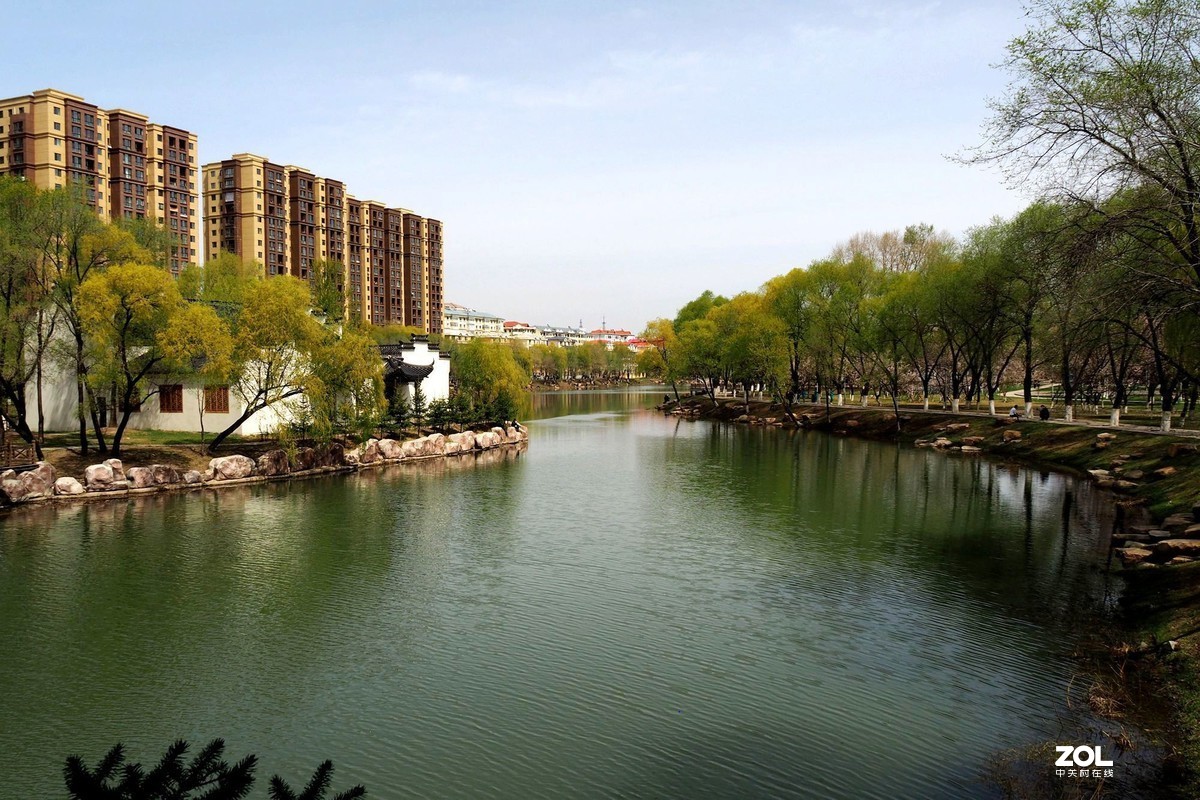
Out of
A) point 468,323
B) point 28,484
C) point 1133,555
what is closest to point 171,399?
point 28,484

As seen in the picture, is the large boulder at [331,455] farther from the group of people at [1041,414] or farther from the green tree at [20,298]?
the group of people at [1041,414]

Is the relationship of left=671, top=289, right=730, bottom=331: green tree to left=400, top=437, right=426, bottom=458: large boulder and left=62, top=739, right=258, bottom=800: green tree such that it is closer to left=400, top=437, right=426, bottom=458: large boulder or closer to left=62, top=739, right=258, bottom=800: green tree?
left=400, top=437, right=426, bottom=458: large boulder

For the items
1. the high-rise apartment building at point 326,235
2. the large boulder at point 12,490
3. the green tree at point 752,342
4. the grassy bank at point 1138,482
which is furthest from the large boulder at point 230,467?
the high-rise apartment building at point 326,235

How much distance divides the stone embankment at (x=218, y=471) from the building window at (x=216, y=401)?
15.7 feet

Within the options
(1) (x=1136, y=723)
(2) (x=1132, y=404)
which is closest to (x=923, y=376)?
(2) (x=1132, y=404)

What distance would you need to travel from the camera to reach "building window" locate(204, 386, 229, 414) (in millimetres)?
32875

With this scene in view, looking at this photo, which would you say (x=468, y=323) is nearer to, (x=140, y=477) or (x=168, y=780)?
(x=140, y=477)

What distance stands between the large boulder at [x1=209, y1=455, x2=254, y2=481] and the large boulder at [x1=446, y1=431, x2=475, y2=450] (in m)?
11.7

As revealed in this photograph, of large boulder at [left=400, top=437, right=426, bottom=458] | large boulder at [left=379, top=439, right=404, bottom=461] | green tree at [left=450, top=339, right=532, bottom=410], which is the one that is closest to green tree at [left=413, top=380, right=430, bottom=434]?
large boulder at [left=400, top=437, right=426, bottom=458]

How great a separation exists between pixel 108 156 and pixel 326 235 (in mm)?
28370

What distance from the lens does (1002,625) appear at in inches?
527

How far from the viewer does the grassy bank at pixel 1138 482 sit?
403 inches

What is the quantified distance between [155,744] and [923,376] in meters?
51.3

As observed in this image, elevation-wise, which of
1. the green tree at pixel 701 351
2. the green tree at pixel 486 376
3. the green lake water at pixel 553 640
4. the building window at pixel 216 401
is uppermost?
the green tree at pixel 701 351
